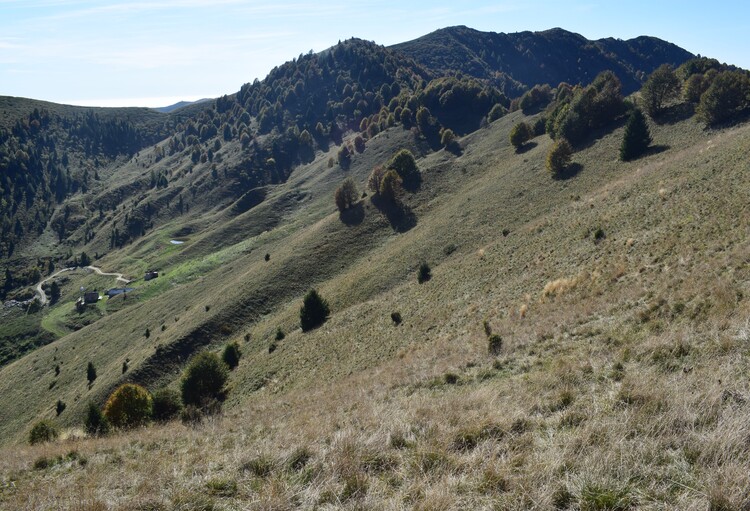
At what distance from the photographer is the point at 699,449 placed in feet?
19.1

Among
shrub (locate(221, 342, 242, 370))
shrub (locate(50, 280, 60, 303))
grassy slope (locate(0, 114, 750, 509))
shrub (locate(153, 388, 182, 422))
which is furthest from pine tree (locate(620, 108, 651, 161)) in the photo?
shrub (locate(50, 280, 60, 303))

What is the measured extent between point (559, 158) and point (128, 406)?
66.3m

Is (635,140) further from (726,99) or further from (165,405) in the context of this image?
(165,405)

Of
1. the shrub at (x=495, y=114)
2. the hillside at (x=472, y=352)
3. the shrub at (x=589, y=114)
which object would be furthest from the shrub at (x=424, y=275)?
the shrub at (x=495, y=114)

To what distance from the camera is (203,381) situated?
36281 millimetres

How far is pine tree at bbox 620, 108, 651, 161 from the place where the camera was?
57.8 metres

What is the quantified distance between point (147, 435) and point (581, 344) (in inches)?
658

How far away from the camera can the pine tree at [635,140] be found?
5775 centimetres

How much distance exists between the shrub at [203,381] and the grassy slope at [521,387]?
2030 mm

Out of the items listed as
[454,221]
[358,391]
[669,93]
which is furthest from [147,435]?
[669,93]

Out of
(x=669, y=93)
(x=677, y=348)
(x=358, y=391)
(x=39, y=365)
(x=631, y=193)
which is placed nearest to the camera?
(x=677, y=348)

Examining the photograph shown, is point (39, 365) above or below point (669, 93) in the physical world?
below

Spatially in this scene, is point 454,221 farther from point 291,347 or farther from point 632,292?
point 632,292

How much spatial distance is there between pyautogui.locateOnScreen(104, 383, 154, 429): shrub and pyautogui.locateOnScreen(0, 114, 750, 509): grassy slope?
25.0 ft
